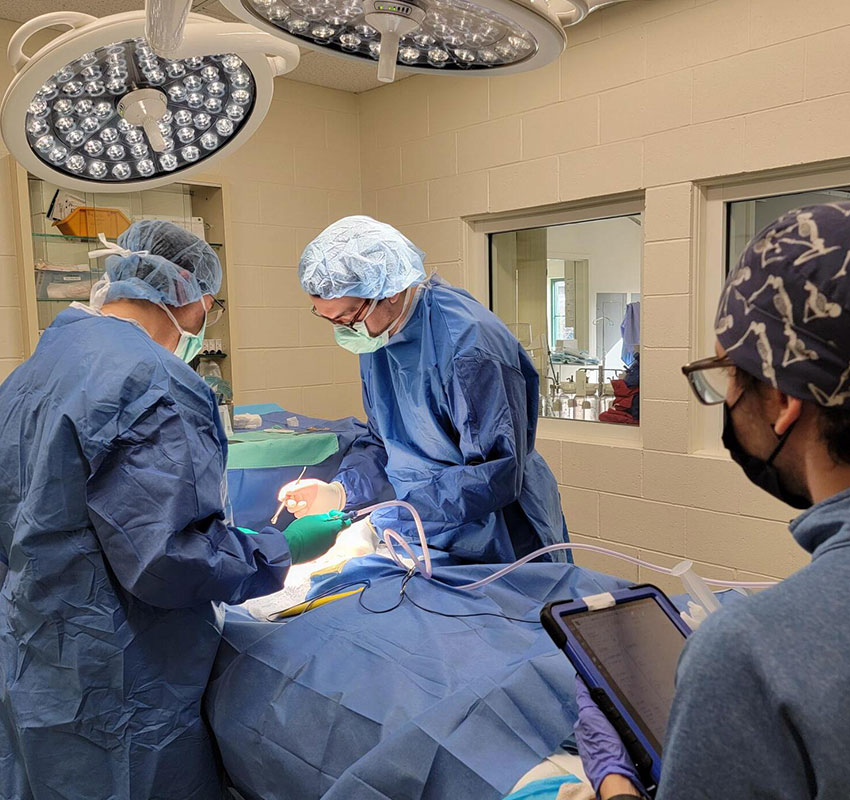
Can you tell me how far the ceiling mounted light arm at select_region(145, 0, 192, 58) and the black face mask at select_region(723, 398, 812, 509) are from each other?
2.68ft

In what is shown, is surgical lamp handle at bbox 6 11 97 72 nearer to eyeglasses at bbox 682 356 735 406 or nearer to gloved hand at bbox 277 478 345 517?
eyeglasses at bbox 682 356 735 406

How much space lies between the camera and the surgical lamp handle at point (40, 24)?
1229 millimetres

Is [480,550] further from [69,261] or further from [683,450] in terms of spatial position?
[69,261]

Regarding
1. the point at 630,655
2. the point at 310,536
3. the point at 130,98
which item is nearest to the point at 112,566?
the point at 310,536

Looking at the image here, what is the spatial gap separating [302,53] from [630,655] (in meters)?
3.10

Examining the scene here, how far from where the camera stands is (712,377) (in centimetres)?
84

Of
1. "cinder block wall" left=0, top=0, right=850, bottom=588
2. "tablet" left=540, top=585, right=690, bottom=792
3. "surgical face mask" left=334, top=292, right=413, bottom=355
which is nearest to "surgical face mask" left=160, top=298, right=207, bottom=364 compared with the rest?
"surgical face mask" left=334, top=292, right=413, bottom=355

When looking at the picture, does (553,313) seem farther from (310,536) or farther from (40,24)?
(40,24)

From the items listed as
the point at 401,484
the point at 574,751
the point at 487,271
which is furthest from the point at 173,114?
the point at 487,271

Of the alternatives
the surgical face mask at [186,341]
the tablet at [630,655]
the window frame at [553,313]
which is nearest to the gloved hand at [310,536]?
the surgical face mask at [186,341]

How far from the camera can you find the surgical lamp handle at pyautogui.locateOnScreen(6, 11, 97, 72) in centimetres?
123

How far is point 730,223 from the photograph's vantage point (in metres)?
2.98

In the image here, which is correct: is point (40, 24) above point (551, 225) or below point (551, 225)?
above

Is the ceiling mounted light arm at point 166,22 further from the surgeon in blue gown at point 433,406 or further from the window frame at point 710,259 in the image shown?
the window frame at point 710,259
